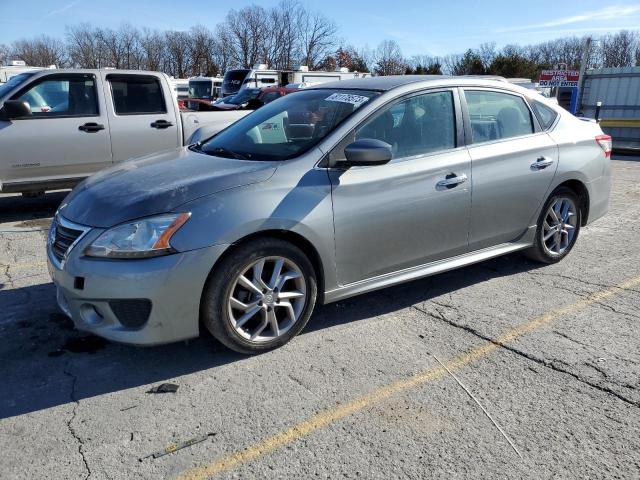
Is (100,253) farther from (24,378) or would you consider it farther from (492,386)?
(492,386)

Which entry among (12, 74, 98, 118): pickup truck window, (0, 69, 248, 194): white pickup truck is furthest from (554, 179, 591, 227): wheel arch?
(12, 74, 98, 118): pickup truck window

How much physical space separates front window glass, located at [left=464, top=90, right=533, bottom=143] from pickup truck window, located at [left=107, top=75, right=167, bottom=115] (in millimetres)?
4843

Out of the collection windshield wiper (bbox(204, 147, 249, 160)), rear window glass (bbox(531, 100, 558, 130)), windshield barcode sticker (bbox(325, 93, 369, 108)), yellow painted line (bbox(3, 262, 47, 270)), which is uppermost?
windshield barcode sticker (bbox(325, 93, 369, 108))

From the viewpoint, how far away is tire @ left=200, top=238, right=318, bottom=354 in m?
3.10

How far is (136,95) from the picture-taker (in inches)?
292

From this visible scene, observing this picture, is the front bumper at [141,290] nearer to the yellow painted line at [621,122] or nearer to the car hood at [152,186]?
the car hood at [152,186]

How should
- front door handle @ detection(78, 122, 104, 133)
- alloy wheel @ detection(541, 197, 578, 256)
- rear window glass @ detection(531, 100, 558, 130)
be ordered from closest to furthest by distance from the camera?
rear window glass @ detection(531, 100, 558, 130), alloy wheel @ detection(541, 197, 578, 256), front door handle @ detection(78, 122, 104, 133)

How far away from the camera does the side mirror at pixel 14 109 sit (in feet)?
20.9

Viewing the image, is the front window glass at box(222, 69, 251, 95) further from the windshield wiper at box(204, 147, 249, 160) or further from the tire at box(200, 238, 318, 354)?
the tire at box(200, 238, 318, 354)

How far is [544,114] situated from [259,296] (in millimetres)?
3222

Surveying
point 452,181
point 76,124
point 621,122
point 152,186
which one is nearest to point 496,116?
point 452,181

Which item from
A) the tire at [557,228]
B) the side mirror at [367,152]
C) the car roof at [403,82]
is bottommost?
the tire at [557,228]

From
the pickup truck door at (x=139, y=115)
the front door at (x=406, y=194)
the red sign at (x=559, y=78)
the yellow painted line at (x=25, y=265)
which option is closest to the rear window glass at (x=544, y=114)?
the front door at (x=406, y=194)

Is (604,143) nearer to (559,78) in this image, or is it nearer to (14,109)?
(14,109)
